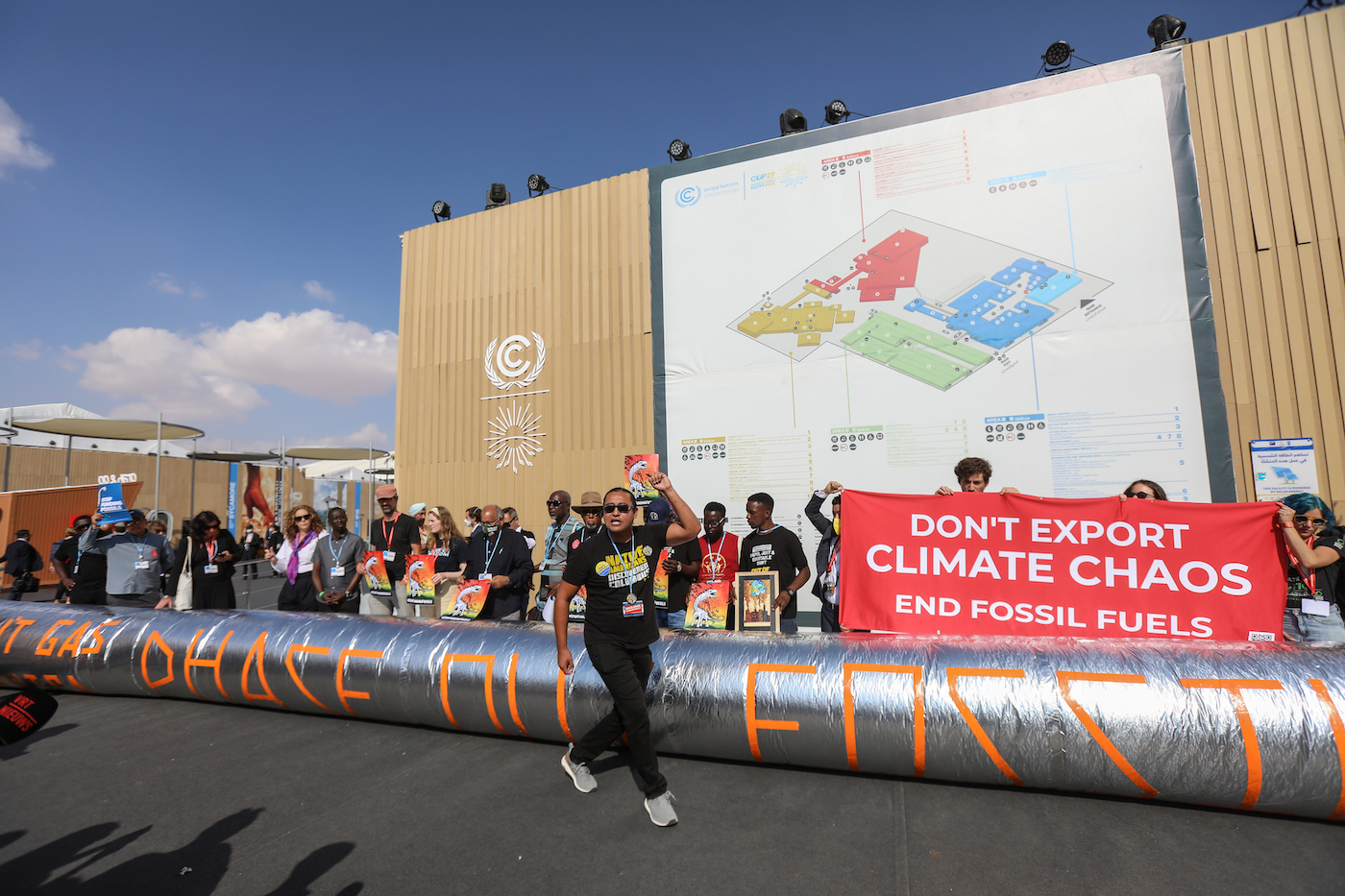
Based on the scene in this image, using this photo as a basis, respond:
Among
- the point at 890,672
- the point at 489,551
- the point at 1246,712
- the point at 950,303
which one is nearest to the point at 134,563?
the point at 489,551

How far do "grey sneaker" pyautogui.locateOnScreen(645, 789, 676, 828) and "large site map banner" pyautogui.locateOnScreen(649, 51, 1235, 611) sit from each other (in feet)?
17.0

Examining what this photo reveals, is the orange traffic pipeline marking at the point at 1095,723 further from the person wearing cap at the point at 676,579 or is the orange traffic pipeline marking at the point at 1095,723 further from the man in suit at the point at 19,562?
the man in suit at the point at 19,562

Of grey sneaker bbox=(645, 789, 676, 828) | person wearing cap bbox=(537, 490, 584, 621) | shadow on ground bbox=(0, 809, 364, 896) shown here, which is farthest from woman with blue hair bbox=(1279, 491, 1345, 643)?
shadow on ground bbox=(0, 809, 364, 896)

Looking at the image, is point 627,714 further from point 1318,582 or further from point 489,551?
point 1318,582

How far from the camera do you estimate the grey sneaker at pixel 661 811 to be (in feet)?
9.74

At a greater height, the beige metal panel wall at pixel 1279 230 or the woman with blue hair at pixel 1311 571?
the beige metal panel wall at pixel 1279 230

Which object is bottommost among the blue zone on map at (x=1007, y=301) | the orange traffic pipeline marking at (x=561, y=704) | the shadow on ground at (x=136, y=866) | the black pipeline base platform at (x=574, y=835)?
the black pipeline base platform at (x=574, y=835)

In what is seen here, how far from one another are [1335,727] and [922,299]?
5.69m

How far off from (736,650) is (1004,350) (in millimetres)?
5372

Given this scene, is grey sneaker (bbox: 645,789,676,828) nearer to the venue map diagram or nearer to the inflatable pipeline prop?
the inflatable pipeline prop

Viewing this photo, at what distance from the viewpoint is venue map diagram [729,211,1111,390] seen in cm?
714

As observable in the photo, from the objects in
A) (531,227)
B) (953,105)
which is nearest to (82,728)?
(531,227)

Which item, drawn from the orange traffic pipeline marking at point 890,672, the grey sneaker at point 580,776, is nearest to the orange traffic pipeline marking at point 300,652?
the grey sneaker at point 580,776

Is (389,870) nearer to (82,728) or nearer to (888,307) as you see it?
(82,728)
